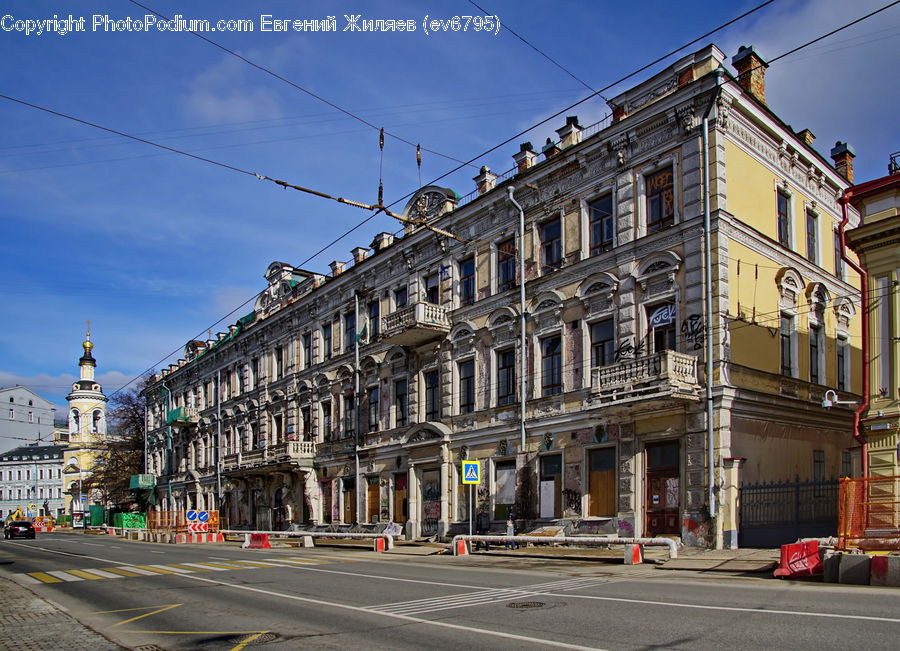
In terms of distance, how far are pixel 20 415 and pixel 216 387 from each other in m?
90.0

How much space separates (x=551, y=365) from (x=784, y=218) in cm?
836

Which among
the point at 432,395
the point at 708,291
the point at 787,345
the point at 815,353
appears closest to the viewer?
the point at 708,291

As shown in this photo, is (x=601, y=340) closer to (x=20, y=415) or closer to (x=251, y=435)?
(x=251, y=435)

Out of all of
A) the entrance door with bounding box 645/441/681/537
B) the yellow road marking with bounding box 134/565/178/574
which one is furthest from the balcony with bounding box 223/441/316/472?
the entrance door with bounding box 645/441/681/537

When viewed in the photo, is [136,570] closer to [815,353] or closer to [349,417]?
[349,417]

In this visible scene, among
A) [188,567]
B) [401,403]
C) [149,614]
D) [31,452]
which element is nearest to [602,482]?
[188,567]

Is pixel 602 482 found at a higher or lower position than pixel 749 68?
lower

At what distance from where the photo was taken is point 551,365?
25891mm

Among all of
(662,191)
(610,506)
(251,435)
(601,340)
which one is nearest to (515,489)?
(610,506)

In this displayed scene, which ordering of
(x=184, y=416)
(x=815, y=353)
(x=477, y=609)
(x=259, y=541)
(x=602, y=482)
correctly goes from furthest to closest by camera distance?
1. (x=184, y=416)
2. (x=259, y=541)
3. (x=815, y=353)
4. (x=602, y=482)
5. (x=477, y=609)

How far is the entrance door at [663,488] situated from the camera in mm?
21375

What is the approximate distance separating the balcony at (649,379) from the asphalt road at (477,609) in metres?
4.65

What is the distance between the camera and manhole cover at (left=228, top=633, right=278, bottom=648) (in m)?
9.27

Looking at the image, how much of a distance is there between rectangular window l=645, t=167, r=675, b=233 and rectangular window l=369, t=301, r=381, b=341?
51.0 ft
